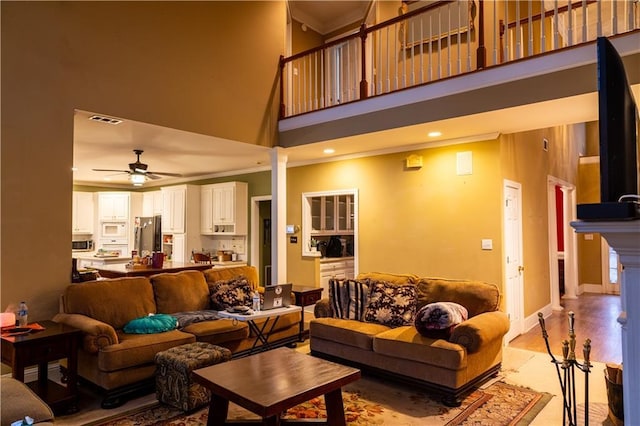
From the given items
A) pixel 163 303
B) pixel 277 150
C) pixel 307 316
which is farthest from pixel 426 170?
pixel 163 303

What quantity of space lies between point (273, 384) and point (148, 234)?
7.65 meters

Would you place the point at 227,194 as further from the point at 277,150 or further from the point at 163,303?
the point at 163,303

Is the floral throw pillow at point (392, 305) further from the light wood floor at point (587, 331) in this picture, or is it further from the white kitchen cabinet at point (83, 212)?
the white kitchen cabinet at point (83, 212)

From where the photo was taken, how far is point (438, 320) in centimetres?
342

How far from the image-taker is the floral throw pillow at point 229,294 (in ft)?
15.3

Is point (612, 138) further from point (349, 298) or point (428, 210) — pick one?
point (428, 210)

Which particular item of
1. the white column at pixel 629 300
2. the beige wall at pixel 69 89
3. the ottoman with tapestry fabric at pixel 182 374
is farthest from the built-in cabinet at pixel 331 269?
the white column at pixel 629 300

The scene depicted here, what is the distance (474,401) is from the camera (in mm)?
3311

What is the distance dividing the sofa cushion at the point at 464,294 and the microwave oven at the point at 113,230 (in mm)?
7736

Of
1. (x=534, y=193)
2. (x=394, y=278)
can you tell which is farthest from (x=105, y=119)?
(x=534, y=193)

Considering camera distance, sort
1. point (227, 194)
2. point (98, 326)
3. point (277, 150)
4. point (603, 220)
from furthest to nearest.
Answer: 1. point (227, 194)
2. point (277, 150)
3. point (98, 326)
4. point (603, 220)

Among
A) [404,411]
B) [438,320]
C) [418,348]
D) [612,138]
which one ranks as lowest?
[404,411]

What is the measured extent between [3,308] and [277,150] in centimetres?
361

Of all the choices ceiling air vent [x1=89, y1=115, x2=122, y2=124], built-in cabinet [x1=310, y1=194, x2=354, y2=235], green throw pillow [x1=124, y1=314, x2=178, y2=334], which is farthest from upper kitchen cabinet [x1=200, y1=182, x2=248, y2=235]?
green throw pillow [x1=124, y1=314, x2=178, y2=334]
